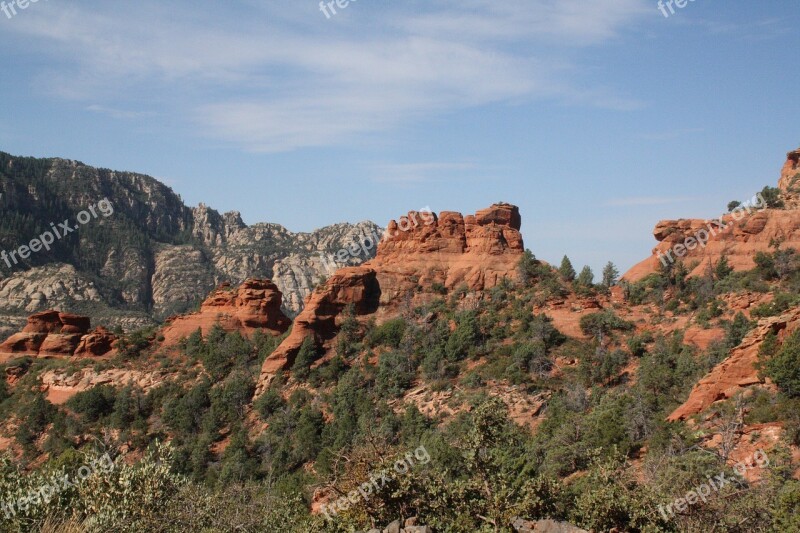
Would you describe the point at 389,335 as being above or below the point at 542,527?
above

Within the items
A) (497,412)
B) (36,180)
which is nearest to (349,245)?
(36,180)

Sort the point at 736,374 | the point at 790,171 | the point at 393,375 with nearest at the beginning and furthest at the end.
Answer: the point at 736,374
the point at 393,375
the point at 790,171

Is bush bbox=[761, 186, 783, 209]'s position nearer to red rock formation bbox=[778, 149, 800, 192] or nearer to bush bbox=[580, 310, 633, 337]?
red rock formation bbox=[778, 149, 800, 192]

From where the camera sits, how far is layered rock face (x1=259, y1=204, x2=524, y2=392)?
52.8m

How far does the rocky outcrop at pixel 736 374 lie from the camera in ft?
94.4

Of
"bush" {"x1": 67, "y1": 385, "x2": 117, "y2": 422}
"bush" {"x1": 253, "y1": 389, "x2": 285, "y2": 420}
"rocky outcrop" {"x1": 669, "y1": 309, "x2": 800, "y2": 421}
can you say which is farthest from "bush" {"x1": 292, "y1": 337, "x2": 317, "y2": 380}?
"rocky outcrop" {"x1": 669, "y1": 309, "x2": 800, "y2": 421}

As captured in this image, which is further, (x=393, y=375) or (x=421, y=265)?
(x=421, y=265)

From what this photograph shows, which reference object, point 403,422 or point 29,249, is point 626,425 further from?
point 29,249

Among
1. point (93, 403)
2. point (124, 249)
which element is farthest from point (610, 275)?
point (124, 249)

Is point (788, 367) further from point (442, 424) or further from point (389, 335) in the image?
point (389, 335)

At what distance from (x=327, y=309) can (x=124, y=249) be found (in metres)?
99.9

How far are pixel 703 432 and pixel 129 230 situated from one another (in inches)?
5473

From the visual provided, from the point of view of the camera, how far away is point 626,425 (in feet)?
98.5

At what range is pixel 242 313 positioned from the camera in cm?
5638
